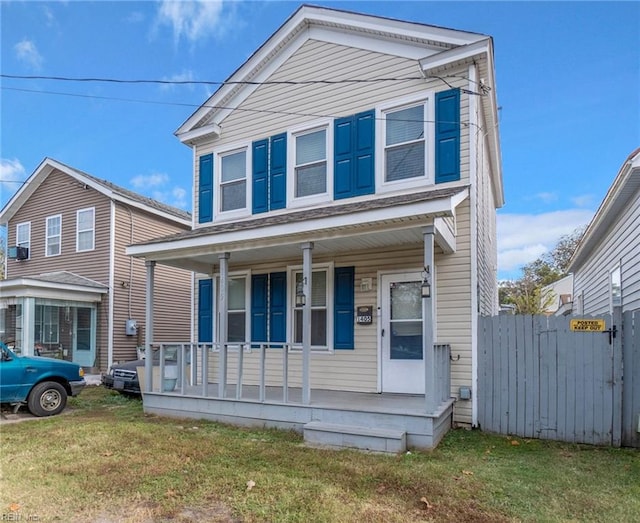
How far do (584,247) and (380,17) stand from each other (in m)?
8.34

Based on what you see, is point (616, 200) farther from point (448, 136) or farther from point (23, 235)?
point (23, 235)

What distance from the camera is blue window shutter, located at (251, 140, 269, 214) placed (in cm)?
873

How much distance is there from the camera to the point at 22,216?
15.5 meters

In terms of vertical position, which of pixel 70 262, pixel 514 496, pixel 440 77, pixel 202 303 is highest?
pixel 440 77

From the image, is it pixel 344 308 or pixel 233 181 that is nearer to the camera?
pixel 344 308

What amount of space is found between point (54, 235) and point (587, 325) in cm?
1509

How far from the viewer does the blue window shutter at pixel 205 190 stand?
9.38 metres

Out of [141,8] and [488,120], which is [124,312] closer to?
[141,8]

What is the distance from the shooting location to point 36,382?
25.6 ft

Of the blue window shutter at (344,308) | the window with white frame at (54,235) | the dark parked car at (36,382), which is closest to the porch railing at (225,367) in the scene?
the blue window shutter at (344,308)

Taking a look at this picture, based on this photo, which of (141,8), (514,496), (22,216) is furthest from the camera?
(22,216)

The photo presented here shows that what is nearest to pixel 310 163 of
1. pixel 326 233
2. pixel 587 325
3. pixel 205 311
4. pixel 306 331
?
pixel 326 233

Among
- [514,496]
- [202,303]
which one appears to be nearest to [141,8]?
[202,303]

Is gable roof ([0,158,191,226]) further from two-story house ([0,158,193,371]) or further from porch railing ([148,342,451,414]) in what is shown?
porch railing ([148,342,451,414])
